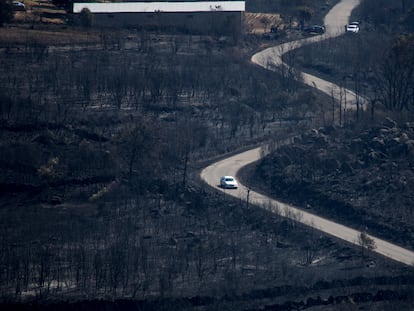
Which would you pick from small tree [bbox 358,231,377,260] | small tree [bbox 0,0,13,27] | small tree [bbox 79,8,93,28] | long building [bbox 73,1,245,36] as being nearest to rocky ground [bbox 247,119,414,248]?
small tree [bbox 358,231,377,260]

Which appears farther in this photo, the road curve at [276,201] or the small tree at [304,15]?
the small tree at [304,15]

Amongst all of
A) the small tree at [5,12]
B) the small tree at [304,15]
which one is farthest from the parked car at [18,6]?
the small tree at [304,15]

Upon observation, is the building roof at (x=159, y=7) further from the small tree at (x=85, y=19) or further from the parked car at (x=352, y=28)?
the parked car at (x=352, y=28)

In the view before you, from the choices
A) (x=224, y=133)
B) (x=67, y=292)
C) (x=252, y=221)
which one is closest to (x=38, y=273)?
(x=67, y=292)

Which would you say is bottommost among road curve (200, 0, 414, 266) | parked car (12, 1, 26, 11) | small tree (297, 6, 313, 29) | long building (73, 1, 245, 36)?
road curve (200, 0, 414, 266)

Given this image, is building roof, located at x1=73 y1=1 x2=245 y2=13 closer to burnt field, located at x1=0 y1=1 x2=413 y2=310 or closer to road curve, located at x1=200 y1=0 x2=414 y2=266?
burnt field, located at x1=0 y1=1 x2=413 y2=310

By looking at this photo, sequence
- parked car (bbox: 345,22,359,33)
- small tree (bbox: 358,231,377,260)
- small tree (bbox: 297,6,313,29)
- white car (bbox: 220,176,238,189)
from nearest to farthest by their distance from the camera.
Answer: small tree (bbox: 358,231,377,260)
white car (bbox: 220,176,238,189)
parked car (bbox: 345,22,359,33)
small tree (bbox: 297,6,313,29)

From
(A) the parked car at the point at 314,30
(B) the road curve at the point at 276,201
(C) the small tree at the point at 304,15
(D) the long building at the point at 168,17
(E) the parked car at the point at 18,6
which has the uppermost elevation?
(E) the parked car at the point at 18,6
